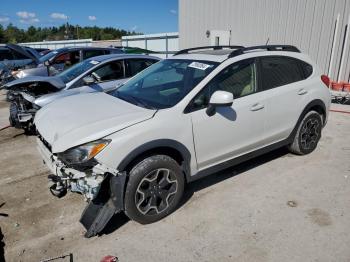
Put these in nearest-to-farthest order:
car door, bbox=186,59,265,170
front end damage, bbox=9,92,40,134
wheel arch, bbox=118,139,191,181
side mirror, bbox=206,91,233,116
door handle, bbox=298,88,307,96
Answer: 1. wheel arch, bbox=118,139,191,181
2. side mirror, bbox=206,91,233,116
3. car door, bbox=186,59,265,170
4. door handle, bbox=298,88,307,96
5. front end damage, bbox=9,92,40,134

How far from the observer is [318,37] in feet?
33.9

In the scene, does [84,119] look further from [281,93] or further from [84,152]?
[281,93]

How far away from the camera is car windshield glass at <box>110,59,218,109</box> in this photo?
362 cm

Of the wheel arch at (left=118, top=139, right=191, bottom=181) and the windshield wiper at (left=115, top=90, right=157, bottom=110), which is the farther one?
the windshield wiper at (left=115, top=90, right=157, bottom=110)

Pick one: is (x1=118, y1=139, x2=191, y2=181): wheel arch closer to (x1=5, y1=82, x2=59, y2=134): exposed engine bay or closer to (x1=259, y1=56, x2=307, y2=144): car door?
(x1=259, y1=56, x2=307, y2=144): car door

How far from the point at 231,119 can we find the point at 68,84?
4.02 m

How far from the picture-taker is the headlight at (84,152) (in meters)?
2.96

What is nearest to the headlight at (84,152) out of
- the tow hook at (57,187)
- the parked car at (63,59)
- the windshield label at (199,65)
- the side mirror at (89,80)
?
the tow hook at (57,187)

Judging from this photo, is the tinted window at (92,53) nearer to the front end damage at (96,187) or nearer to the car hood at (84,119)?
the car hood at (84,119)

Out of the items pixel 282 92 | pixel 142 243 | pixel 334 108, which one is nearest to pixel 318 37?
pixel 334 108

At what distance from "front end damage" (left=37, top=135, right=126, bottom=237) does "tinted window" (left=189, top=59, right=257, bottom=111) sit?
1130 millimetres

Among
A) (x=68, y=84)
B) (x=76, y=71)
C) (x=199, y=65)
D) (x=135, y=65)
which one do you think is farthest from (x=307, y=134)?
(x=76, y=71)

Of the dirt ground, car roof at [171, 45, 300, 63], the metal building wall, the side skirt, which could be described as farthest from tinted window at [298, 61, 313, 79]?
the metal building wall

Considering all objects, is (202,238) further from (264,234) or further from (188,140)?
(188,140)
